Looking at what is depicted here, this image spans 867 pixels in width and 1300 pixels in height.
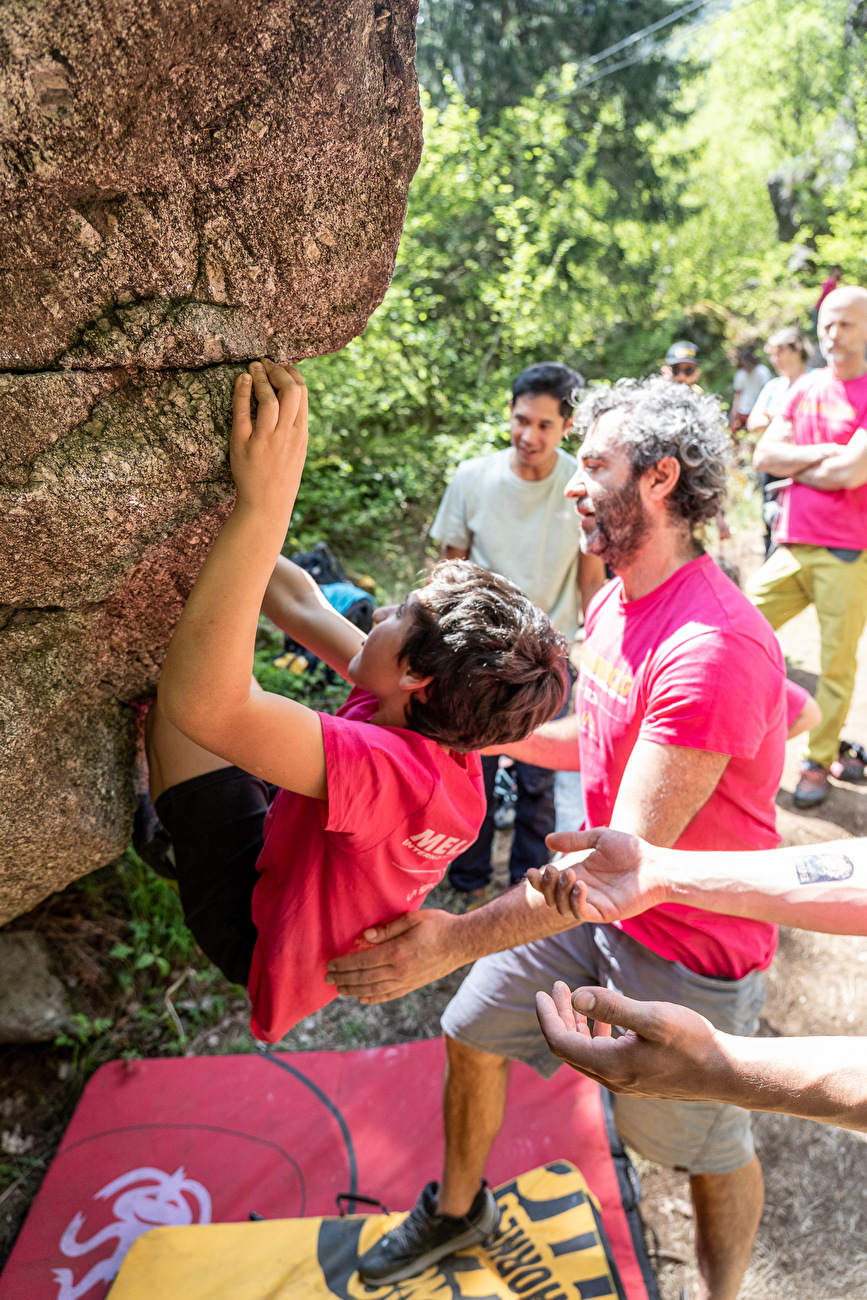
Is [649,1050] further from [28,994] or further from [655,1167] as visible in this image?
[28,994]

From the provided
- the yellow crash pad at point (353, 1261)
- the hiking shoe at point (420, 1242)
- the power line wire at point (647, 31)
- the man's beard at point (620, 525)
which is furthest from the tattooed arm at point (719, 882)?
the power line wire at point (647, 31)

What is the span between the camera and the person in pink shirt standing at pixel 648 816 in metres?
1.85

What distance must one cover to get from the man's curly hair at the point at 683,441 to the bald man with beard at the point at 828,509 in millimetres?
2175

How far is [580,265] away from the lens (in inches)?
400

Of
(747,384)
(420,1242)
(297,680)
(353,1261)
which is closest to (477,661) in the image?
(420,1242)

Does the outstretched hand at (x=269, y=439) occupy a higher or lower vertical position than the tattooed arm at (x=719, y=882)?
higher

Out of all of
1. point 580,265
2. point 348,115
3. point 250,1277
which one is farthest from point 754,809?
point 580,265

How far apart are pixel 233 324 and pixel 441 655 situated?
664 mm

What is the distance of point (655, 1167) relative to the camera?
2.85 meters

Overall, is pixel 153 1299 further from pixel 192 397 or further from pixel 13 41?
pixel 13 41

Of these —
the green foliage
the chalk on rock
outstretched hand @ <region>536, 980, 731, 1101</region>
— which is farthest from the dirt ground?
outstretched hand @ <region>536, 980, 731, 1101</region>

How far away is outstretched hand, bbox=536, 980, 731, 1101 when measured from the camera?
1188mm

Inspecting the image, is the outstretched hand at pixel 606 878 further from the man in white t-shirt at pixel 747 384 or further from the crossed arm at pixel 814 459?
the man in white t-shirt at pixel 747 384

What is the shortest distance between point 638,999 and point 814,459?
3281 mm
